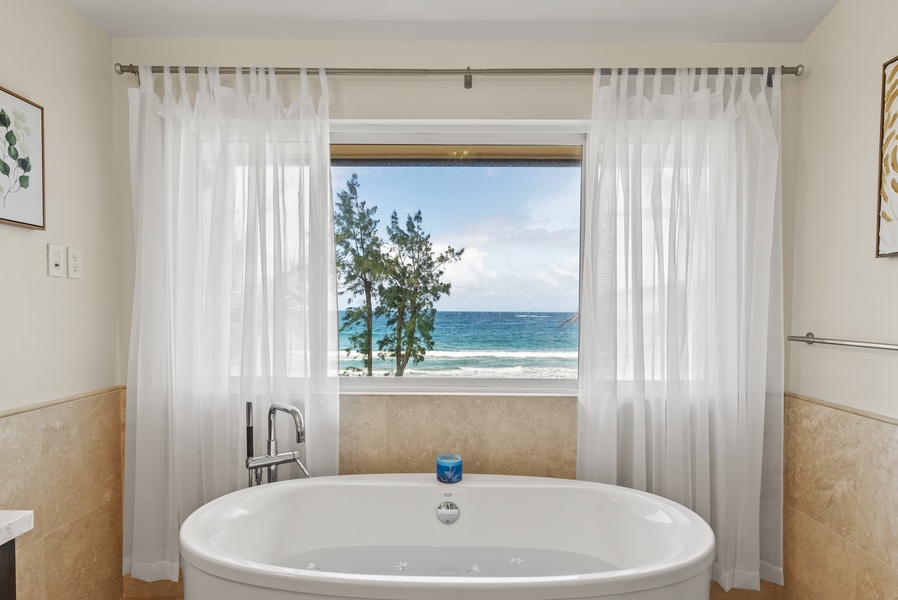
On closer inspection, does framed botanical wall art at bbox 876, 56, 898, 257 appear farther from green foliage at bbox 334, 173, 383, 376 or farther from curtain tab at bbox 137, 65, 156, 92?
curtain tab at bbox 137, 65, 156, 92

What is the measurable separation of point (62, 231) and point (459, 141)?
1600 millimetres

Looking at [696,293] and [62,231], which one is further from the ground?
[62,231]

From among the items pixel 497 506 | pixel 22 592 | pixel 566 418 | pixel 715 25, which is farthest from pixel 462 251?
pixel 22 592

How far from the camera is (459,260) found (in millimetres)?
2549

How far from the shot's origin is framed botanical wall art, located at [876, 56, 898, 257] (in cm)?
171

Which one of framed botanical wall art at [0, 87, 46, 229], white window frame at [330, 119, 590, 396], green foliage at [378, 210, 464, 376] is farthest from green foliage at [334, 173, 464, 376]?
framed botanical wall art at [0, 87, 46, 229]

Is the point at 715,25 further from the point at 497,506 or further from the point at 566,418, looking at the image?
the point at 497,506

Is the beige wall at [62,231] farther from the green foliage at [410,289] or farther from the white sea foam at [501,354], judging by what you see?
the white sea foam at [501,354]

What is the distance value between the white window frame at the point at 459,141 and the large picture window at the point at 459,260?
4 centimetres

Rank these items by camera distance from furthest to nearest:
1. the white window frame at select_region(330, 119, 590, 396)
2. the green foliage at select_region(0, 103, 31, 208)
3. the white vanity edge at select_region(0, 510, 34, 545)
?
the white window frame at select_region(330, 119, 590, 396) < the green foliage at select_region(0, 103, 31, 208) < the white vanity edge at select_region(0, 510, 34, 545)

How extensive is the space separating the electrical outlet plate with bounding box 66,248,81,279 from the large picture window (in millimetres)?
998

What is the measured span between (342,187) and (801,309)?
2.00 metres

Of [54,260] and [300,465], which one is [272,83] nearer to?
[54,260]

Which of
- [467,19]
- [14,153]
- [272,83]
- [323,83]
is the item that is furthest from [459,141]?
[14,153]
